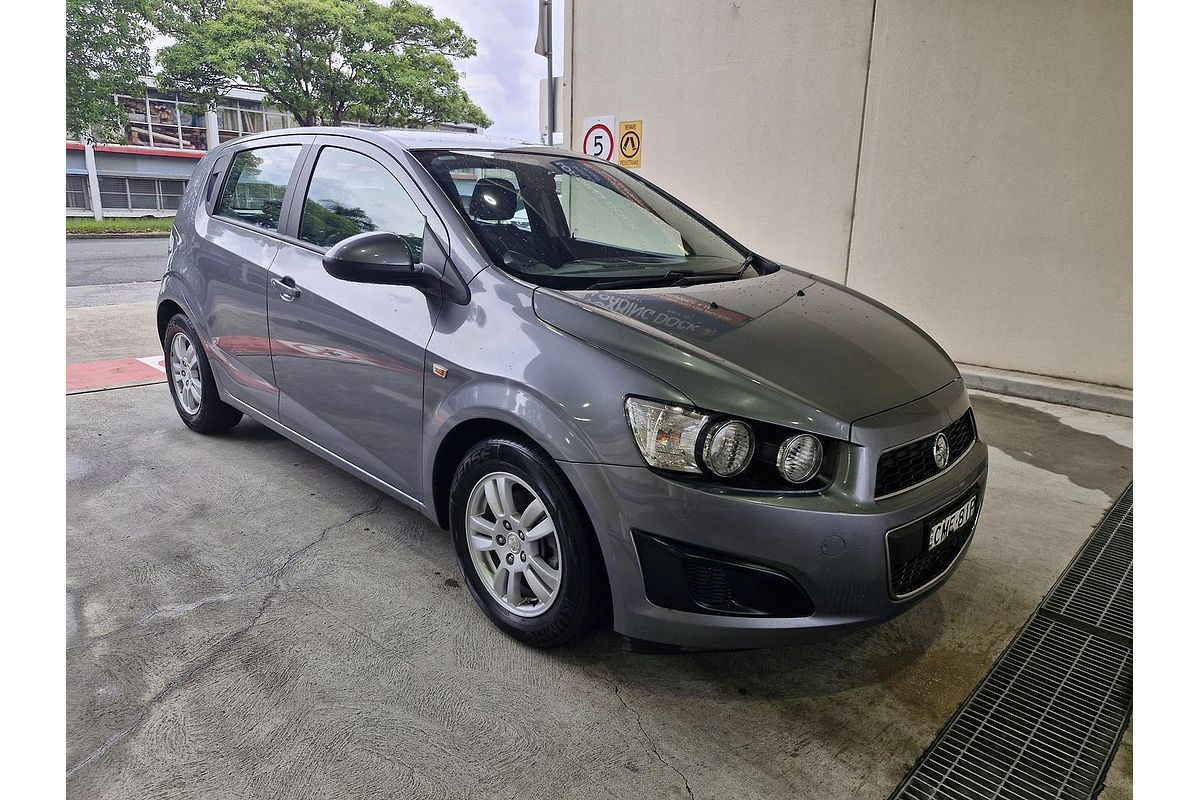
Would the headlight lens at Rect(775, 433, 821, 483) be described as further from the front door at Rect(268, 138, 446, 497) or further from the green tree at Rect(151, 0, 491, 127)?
the green tree at Rect(151, 0, 491, 127)

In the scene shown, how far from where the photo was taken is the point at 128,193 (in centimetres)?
2736

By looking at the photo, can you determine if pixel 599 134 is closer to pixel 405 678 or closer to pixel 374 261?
pixel 374 261

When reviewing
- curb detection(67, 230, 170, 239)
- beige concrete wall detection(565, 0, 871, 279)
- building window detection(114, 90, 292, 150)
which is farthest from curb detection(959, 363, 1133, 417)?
building window detection(114, 90, 292, 150)

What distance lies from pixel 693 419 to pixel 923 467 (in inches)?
27.3

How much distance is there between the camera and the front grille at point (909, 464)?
197 centimetres

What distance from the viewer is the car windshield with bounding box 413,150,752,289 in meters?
2.55

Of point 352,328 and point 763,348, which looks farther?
point 352,328

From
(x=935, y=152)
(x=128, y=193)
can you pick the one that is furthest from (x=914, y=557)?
(x=128, y=193)

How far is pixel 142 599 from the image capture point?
259 cm

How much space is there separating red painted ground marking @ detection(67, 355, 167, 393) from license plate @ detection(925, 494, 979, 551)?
186 inches

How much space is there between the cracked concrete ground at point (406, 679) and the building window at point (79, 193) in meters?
28.0

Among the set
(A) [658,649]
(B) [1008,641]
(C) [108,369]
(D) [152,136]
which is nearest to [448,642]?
(A) [658,649]

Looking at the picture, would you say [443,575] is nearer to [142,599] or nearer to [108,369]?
[142,599]

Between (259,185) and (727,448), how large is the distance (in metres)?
2.68
